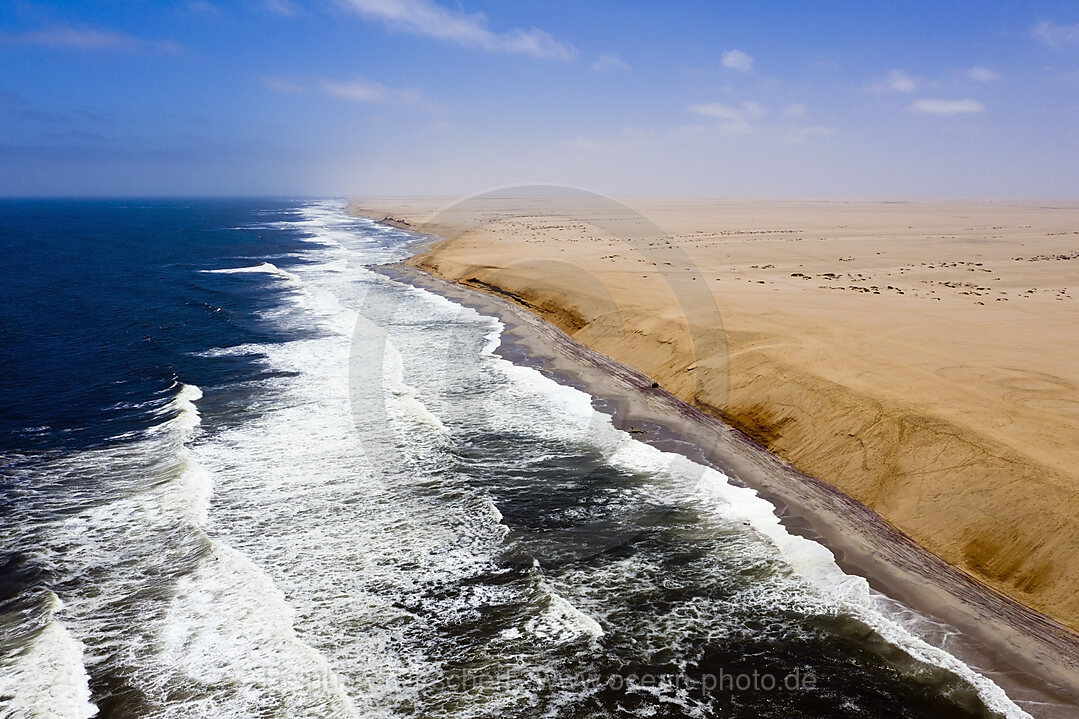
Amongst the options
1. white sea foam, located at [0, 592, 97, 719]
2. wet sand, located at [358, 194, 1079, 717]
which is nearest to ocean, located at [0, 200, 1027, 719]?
white sea foam, located at [0, 592, 97, 719]

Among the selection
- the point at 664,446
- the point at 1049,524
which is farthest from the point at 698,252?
the point at 1049,524

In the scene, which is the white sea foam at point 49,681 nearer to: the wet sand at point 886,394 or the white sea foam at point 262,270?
the wet sand at point 886,394

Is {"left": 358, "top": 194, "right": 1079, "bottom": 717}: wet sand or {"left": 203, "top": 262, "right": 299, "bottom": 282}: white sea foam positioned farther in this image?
{"left": 203, "top": 262, "right": 299, "bottom": 282}: white sea foam

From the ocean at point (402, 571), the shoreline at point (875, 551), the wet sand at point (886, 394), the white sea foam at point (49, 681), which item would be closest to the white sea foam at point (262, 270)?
the wet sand at point (886, 394)

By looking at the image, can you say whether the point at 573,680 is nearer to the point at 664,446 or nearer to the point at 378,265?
the point at 664,446

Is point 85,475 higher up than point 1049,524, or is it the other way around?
point 1049,524

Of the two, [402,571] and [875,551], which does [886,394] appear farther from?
[402,571]

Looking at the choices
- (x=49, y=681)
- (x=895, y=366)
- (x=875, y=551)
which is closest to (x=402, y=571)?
(x=49, y=681)

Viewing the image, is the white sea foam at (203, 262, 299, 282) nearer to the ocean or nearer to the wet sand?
the wet sand
